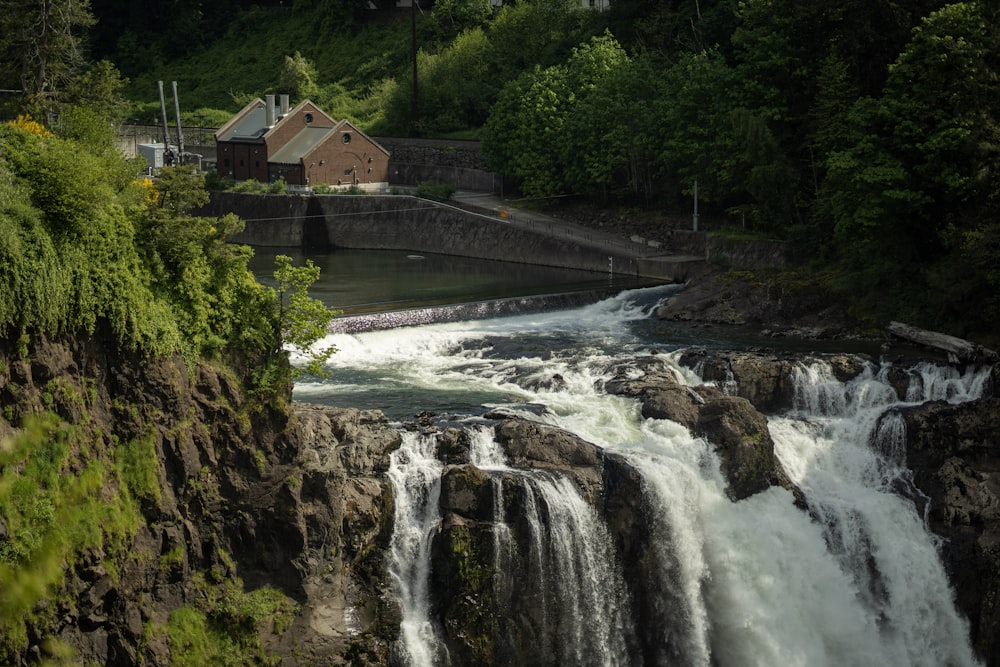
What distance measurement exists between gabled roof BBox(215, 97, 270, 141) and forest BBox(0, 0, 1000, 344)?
36.5ft

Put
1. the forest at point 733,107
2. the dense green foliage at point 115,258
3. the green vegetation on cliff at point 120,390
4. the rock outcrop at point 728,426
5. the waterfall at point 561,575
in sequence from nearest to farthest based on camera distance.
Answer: the green vegetation on cliff at point 120,390 < the dense green foliage at point 115,258 < the waterfall at point 561,575 < the rock outcrop at point 728,426 < the forest at point 733,107

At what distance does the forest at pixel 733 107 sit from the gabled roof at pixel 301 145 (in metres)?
11.5

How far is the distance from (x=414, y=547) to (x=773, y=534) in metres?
11.0

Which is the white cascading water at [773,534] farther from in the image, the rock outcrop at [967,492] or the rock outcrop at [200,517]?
the rock outcrop at [200,517]

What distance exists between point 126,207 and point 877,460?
24.8 metres

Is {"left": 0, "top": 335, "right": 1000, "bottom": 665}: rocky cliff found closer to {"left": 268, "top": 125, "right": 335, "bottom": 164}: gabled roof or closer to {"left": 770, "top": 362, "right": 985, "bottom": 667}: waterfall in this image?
{"left": 770, "top": 362, "right": 985, "bottom": 667}: waterfall

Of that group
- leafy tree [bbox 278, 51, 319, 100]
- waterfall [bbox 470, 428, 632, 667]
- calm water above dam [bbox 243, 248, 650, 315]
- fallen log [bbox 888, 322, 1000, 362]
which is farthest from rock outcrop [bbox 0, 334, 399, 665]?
leafy tree [bbox 278, 51, 319, 100]

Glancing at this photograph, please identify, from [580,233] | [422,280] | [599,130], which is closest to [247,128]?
[599,130]

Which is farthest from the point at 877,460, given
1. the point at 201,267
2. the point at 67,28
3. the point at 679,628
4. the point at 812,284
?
the point at 67,28

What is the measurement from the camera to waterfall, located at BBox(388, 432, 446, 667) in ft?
113

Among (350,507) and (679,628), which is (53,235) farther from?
(679,628)

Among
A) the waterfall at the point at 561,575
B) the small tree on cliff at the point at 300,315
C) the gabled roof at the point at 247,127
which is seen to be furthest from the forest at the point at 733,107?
the waterfall at the point at 561,575

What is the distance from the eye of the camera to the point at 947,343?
4928 cm

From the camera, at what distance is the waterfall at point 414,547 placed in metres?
34.4
